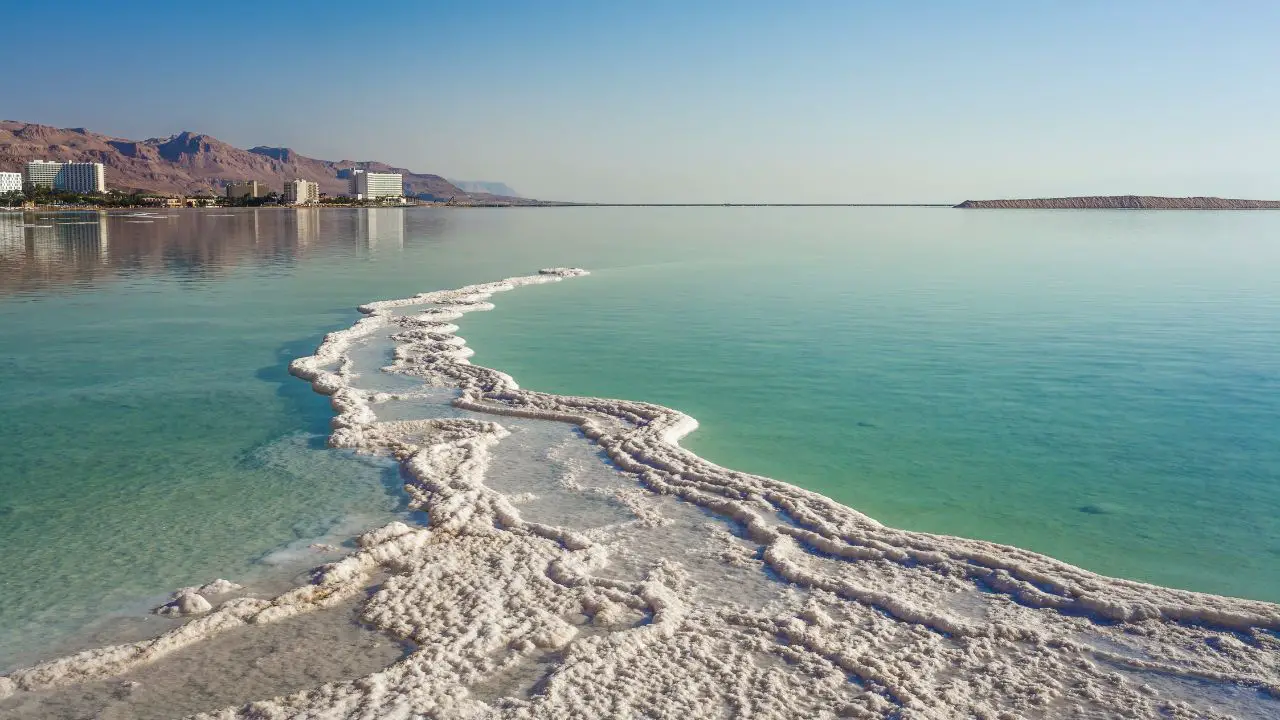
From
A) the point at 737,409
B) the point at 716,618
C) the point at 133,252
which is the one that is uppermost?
the point at 133,252

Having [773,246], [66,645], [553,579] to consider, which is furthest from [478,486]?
[773,246]

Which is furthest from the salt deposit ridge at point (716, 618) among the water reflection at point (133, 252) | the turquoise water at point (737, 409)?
the water reflection at point (133, 252)

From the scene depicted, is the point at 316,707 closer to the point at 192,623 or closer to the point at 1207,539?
the point at 192,623

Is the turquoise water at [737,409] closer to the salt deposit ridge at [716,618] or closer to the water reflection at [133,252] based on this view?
the salt deposit ridge at [716,618]

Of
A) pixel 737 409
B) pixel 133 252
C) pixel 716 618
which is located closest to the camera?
pixel 716 618

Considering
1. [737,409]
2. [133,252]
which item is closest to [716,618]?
[737,409]

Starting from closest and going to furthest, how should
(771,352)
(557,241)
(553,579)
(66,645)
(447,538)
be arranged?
(66,645)
(553,579)
(447,538)
(771,352)
(557,241)

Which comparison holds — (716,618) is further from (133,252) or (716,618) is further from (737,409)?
(133,252)
